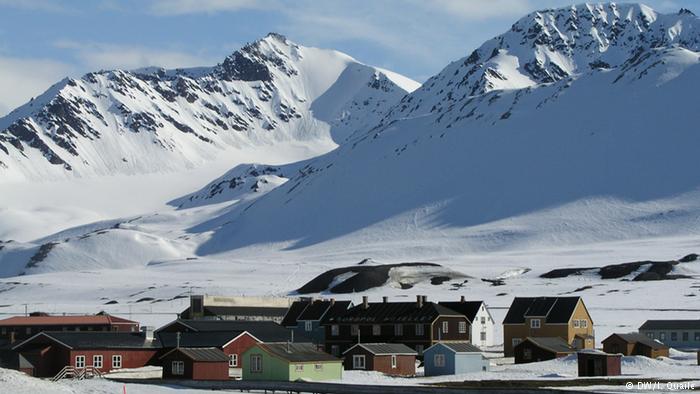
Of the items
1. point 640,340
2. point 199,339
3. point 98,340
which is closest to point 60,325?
point 199,339

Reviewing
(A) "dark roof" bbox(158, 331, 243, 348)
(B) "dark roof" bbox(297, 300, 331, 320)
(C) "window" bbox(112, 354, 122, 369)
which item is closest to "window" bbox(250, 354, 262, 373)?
(A) "dark roof" bbox(158, 331, 243, 348)

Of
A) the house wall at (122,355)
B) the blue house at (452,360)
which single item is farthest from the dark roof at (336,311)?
the house wall at (122,355)

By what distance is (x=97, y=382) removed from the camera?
70.5 meters

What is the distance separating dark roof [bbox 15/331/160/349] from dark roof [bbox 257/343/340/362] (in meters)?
11.5

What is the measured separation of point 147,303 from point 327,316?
7617cm

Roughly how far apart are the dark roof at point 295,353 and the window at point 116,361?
11.4 meters

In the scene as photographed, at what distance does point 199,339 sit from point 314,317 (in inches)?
801

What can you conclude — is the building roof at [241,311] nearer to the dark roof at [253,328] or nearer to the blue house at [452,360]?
the dark roof at [253,328]

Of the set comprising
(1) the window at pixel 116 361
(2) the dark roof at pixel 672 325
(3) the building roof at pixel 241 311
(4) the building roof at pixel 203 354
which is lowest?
(1) the window at pixel 116 361

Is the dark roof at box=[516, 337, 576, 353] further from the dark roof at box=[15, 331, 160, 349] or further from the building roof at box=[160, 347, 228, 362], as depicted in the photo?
the dark roof at box=[15, 331, 160, 349]

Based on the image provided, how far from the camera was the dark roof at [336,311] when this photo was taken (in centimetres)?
10325

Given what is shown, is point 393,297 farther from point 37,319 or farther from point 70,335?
point 70,335

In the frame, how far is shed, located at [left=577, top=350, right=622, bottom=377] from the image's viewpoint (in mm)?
75500

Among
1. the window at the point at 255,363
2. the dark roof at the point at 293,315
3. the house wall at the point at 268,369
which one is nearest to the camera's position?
the house wall at the point at 268,369
